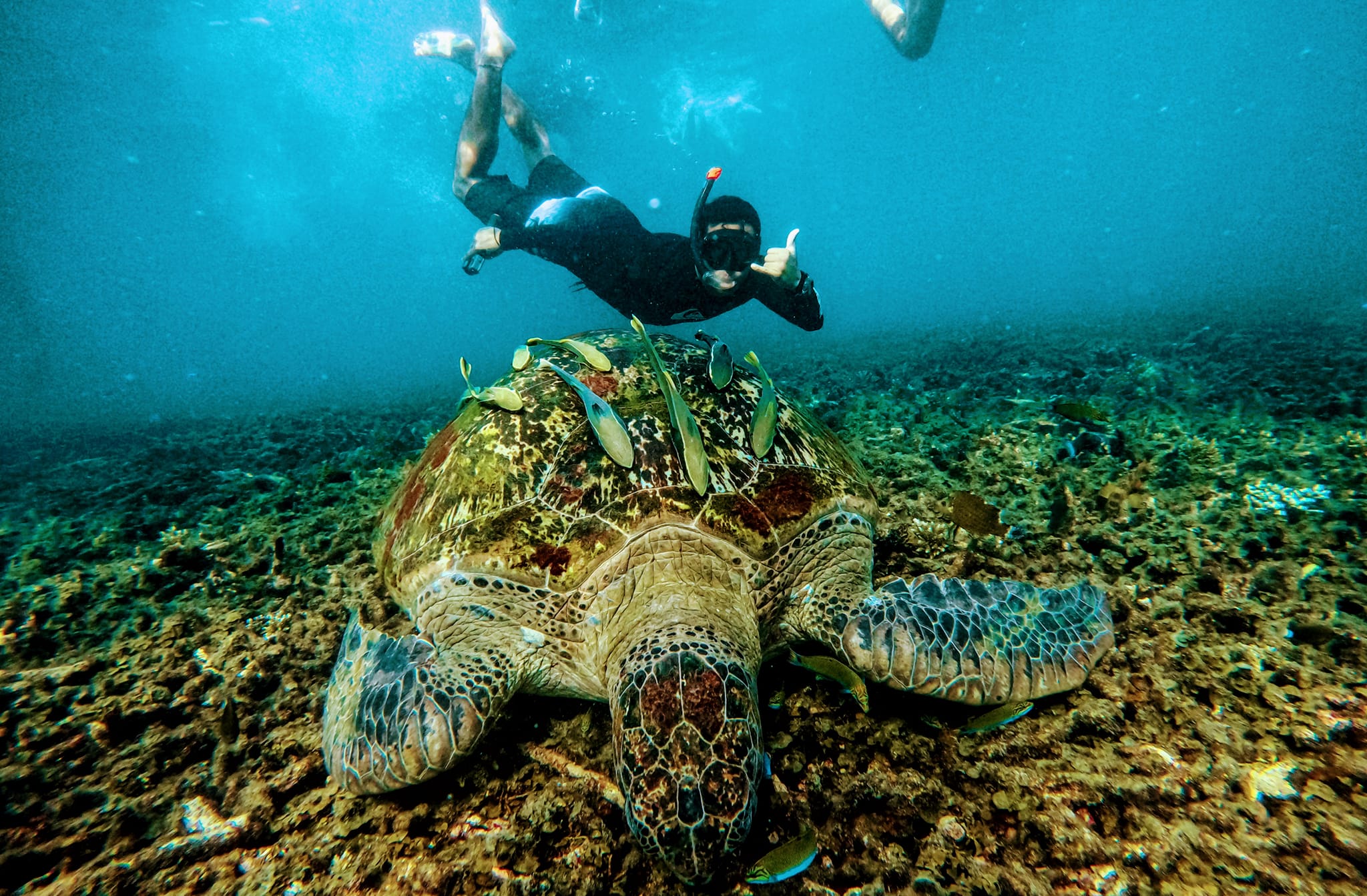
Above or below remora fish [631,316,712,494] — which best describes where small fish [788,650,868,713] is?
below

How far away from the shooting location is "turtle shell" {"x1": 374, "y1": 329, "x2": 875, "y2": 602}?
191 cm

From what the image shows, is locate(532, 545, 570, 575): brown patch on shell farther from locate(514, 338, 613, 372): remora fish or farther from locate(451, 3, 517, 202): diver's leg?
locate(451, 3, 517, 202): diver's leg

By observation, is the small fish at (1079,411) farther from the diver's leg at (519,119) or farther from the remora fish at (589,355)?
the diver's leg at (519,119)

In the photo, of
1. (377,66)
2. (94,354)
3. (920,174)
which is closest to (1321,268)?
(377,66)

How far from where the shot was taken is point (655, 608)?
173 cm

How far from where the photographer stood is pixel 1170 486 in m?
2.51

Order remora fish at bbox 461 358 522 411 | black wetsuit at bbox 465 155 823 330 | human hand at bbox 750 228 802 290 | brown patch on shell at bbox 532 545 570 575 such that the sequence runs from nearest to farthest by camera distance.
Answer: brown patch on shell at bbox 532 545 570 575 < remora fish at bbox 461 358 522 411 < human hand at bbox 750 228 802 290 < black wetsuit at bbox 465 155 823 330

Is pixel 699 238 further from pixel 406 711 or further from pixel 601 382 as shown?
pixel 406 711

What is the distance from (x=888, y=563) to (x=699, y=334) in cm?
165

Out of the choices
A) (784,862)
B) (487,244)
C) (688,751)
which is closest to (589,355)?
(688,751)

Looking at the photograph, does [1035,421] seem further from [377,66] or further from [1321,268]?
[377,66]

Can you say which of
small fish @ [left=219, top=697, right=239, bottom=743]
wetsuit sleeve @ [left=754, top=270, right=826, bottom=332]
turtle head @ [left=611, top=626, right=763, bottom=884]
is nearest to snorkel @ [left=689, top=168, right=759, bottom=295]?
wetsuit sleeve @ [left=754, top=270, right=826, bottom=332]

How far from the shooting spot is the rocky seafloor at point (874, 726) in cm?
127

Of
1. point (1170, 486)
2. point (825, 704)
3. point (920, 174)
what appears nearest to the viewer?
point (825, 704)
